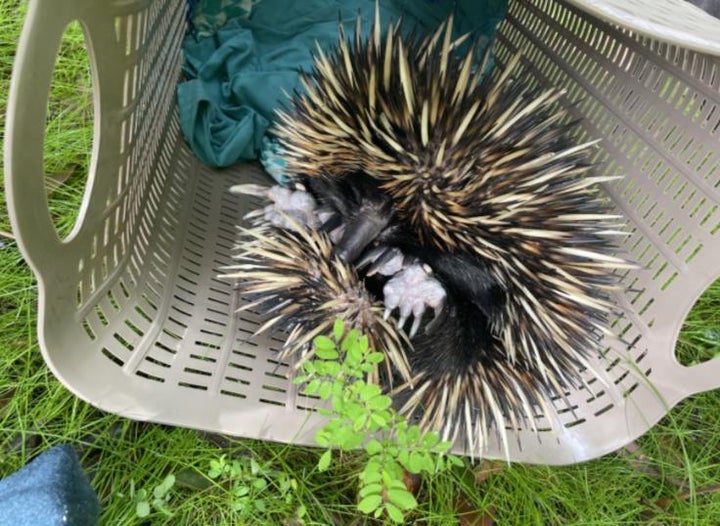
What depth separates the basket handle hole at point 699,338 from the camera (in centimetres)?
149

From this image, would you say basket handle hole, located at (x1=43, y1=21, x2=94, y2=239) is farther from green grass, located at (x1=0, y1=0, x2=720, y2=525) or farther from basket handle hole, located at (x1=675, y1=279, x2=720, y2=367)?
basket handle hole, located at (x1=675, y1=279, x2=720, y2=367)

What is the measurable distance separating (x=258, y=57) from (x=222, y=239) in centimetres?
59

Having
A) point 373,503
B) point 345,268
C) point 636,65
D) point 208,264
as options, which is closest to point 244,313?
point 208,264

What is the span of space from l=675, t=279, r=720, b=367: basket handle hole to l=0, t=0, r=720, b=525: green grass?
9 centimetres

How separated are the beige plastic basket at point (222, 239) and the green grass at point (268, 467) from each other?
4.5 inches

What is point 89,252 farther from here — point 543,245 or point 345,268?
point 543,245

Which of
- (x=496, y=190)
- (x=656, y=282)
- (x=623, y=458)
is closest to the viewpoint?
(x=496, y=190)

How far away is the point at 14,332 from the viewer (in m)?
1.24

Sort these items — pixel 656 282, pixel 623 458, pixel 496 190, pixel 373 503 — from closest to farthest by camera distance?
1. pixel 373 503
2. pixel 496 190
3. pixel 656 282
4. pixel 623 458

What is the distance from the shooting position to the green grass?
3.77ft

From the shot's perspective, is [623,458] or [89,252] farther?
[623,458]

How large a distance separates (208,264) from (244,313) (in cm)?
15

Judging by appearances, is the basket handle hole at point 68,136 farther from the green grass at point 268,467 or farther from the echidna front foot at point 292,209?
the echidna front foot at point 292,209

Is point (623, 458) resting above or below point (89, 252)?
below
